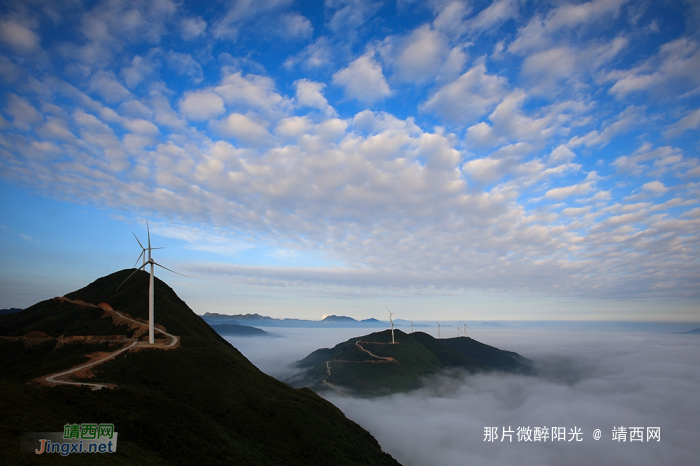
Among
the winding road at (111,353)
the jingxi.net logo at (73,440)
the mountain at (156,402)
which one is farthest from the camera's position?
the winding road at (111,353)

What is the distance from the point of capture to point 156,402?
64.9 meters

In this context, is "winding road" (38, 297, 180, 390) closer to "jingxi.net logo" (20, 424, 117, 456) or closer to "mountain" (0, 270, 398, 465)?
"mountain" (0, 270, 398, 465)

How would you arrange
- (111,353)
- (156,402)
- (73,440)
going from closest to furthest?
(73,440)
(156,402)
(111,353)

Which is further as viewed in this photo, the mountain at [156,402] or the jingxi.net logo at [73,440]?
the mountain at [156,402]

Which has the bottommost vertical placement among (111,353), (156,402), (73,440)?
(156,402)

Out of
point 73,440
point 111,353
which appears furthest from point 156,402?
point 111,353

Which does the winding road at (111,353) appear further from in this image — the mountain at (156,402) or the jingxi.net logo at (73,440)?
the jingxi.net logo at (73,440)

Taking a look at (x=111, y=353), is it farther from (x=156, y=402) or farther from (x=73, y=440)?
(x=73, y=440)

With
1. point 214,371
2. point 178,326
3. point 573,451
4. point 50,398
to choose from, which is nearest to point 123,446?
point 50,398

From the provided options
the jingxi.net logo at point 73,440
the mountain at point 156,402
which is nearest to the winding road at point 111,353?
the mountain at point 156,402

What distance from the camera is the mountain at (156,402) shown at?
49.5 meters

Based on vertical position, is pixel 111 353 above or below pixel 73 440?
above

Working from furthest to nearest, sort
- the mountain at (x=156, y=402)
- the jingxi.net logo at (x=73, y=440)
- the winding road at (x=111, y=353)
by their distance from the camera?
the winding road at (x=111, y=353), the mountain at (x=156, y=402), the jingxi.net logo at (x=73, y=440)

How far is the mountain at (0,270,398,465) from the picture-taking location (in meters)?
49.5
